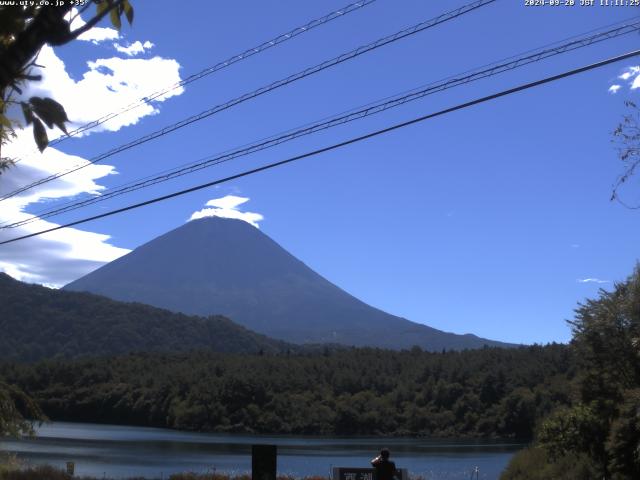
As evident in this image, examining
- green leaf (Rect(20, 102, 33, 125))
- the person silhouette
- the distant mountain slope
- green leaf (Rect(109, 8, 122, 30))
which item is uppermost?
the distant mountain slope

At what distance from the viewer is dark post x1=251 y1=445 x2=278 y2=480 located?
12.1 metres

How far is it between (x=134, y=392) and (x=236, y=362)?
17.9 meters

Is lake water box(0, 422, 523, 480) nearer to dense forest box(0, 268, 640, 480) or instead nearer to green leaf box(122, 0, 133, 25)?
dense forest box(0, 268, 640, 480)

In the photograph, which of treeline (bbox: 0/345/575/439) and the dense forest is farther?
treeline (bbox: 0/345/575/439)

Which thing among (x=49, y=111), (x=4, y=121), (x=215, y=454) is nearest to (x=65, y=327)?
(x=215, y=454)

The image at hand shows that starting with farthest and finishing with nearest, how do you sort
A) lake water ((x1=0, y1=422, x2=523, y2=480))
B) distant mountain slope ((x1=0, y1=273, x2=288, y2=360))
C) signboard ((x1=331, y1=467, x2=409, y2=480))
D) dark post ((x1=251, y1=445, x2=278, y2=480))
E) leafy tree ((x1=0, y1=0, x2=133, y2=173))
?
distant mountain slope ((x1=0, y1=273, x2=288, y2=360)) < lake water ((x1=0, y1=422, x2=523, y2=480)) < signboard ((x1=331, y1=467, x2=409, y2=480)) < dark post ((x1=251, y1=445, x2=278, y2=480)) < leafy tree ((x1=0, y1=0, x2=133, y2=173))

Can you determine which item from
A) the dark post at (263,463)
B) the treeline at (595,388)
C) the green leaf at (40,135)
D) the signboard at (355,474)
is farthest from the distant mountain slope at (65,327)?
the green leaf at (40,135)

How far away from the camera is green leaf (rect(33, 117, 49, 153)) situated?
9.55 feet

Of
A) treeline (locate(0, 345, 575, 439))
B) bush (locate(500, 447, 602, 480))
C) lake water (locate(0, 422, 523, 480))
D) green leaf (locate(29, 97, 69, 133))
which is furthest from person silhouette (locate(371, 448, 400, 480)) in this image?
treeline (locate(0, 345, 575, 439))

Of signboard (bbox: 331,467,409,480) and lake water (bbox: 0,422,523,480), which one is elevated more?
signboard (bbox: 331,467,409,480)

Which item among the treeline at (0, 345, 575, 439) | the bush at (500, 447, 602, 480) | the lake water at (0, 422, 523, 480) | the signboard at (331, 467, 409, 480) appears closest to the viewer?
the signboard at (331, 467, 409, 480)

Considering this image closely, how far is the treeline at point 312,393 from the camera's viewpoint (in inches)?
4107

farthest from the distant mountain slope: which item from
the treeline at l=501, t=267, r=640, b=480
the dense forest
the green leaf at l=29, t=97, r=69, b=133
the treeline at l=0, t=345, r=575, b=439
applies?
the green leaf at l=29, t=97, r=69, b=133

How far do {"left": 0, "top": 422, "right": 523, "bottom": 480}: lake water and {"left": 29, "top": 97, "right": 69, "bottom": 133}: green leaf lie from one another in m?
41.4
